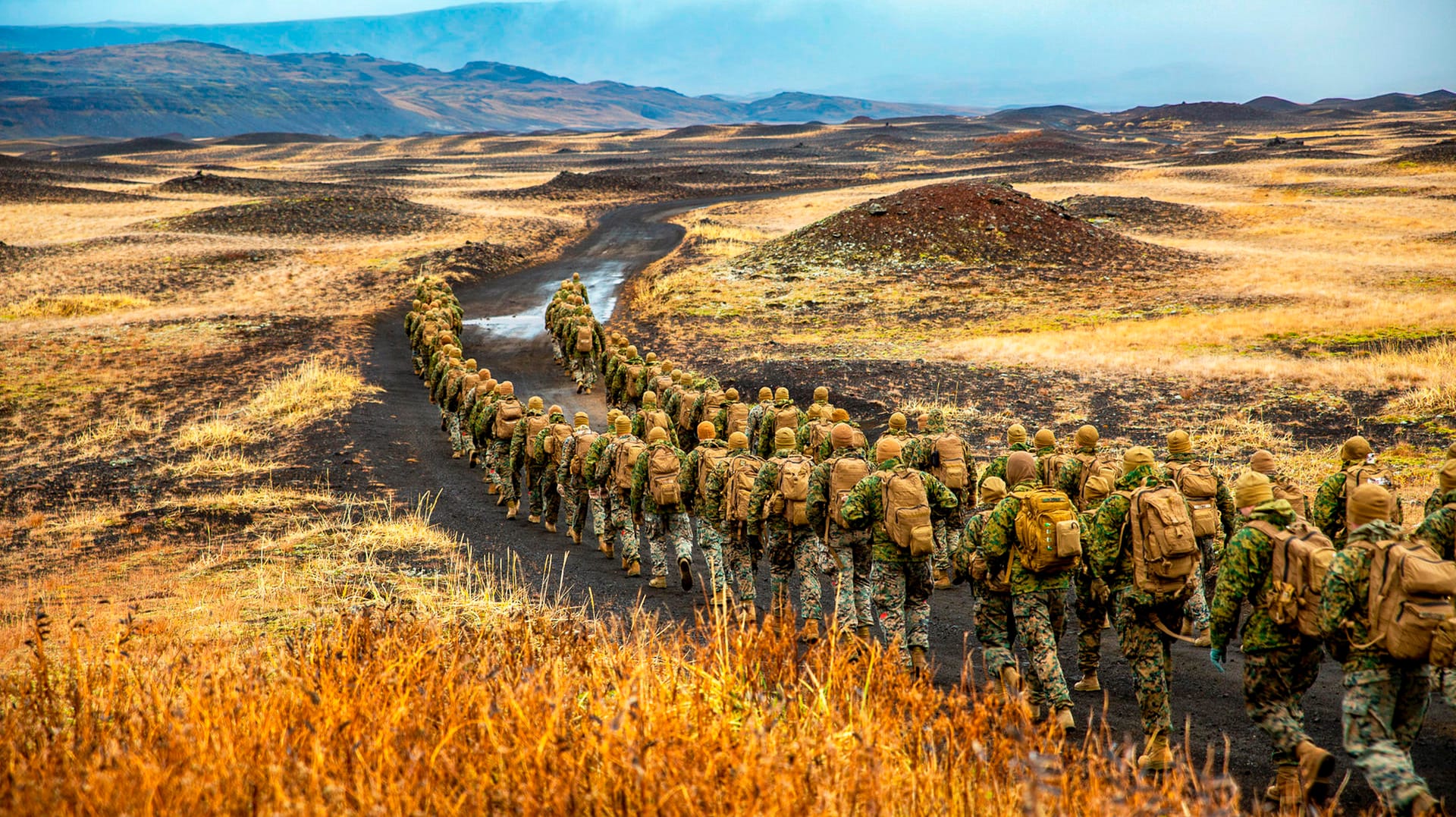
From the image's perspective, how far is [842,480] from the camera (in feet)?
A: 28.9

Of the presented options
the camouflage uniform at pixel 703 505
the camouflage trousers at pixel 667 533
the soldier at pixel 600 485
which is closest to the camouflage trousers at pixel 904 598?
the camouflage uniform at pixel 703 505

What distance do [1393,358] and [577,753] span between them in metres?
20.8

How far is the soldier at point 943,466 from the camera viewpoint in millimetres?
10656

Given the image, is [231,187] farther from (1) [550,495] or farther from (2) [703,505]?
(2) [703,505]

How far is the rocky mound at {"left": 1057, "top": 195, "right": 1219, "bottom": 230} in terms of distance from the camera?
4444 cm

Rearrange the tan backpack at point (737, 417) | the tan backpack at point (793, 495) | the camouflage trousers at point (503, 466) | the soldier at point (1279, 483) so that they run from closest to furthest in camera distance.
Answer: the soldier at point (1279, 483) < the tan backpack at point (793, 495) < the tan backpack at point (737, 417) < the camouflage trousers at point (503, 466)

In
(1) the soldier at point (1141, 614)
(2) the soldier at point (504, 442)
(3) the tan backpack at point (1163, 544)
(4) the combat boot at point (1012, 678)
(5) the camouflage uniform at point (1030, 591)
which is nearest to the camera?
(3) the tan backpack at point (1163, 544)

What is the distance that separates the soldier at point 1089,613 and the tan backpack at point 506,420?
885cm

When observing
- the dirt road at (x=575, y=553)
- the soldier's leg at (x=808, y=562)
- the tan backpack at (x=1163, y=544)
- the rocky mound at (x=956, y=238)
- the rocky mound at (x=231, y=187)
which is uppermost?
the rocky mound at (x=231, y=187)

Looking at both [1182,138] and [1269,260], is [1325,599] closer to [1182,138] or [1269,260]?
[1269,260]

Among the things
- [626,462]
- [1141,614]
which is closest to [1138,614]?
[1141,614]

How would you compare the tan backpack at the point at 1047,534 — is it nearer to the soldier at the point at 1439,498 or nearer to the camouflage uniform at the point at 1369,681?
the camouflage uniform at the point at 1369,681

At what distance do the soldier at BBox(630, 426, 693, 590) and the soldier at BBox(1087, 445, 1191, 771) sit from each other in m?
4.86

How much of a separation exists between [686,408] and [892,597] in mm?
6755
